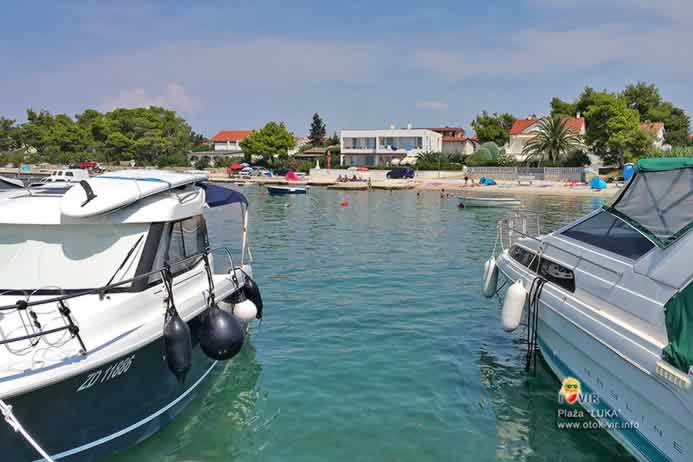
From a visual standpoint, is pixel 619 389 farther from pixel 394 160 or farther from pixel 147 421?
pixel 394 160

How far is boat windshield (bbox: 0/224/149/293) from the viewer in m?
6.68

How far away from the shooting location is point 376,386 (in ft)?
28.2

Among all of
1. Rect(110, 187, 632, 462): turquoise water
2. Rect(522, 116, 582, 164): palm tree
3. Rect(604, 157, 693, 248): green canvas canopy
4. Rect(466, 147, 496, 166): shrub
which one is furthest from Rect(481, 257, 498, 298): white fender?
Rect(466, 147, 496, 166): shrub

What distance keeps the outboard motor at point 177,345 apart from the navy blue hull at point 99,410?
137 mm

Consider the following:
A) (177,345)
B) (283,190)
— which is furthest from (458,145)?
(177,345)

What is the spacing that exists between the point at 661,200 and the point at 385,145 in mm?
79891

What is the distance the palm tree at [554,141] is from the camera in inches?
2498

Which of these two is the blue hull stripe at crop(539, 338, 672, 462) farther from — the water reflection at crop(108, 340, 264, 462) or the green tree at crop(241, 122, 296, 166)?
the green tree at crop(241, 122, 296, 166)

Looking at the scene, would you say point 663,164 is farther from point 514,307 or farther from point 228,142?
point 228,142

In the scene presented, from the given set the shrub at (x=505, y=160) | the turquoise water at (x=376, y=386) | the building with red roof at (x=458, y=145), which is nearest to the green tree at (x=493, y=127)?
the building with red roof at (x=458, y=145)

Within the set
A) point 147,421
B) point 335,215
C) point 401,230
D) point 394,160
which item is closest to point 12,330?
point 147,421

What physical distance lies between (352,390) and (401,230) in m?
19.0

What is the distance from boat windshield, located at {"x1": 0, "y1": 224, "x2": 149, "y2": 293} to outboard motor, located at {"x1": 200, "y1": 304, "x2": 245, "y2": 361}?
1.10 m

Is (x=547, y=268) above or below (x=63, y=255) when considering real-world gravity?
below
